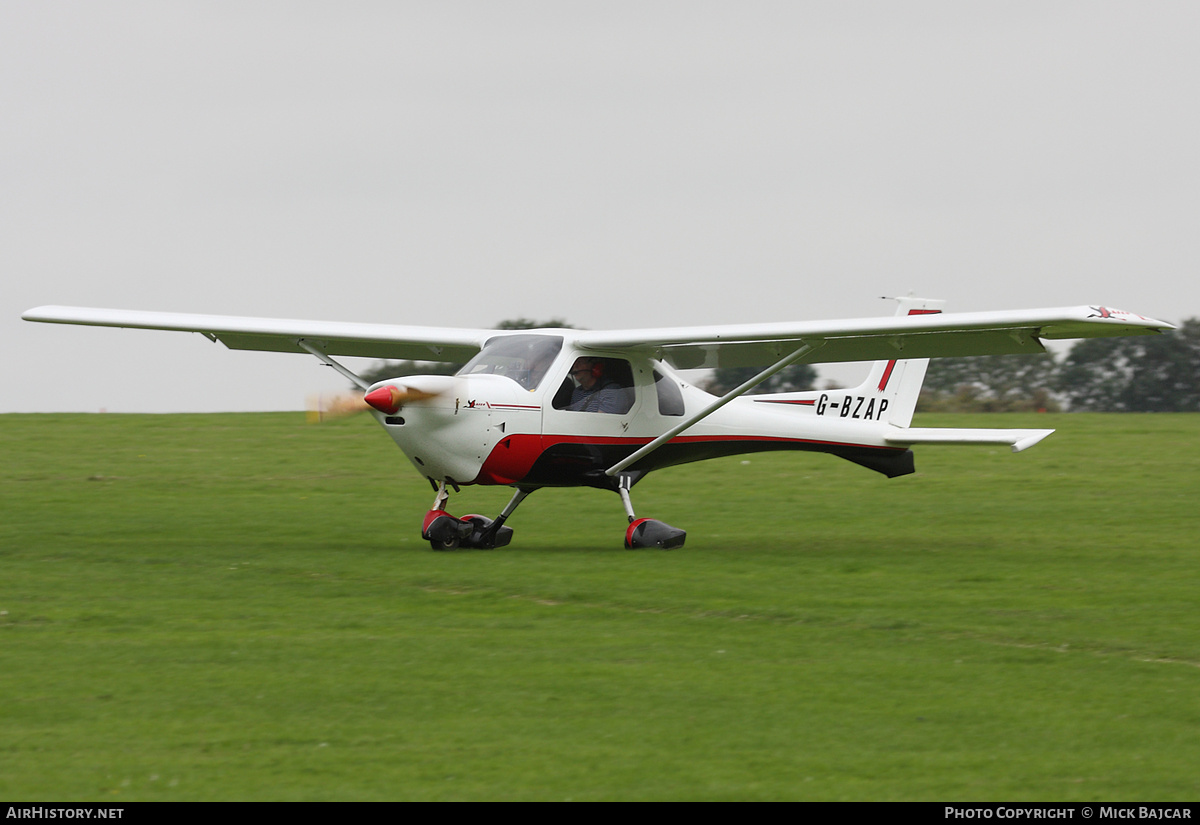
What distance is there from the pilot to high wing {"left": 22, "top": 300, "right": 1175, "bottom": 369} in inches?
10.8

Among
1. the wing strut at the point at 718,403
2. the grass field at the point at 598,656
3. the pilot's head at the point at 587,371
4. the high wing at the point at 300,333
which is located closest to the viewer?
the grass field at the point at 598,656

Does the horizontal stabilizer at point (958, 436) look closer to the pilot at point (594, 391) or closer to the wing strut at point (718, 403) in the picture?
the wing strut at point (718, 403)

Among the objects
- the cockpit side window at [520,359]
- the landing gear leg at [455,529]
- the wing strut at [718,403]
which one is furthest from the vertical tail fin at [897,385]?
the landing gear leg at [455,529]

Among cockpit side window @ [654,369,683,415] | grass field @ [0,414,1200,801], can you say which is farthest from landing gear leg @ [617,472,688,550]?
cockpit side window @ [654,369,683,415]

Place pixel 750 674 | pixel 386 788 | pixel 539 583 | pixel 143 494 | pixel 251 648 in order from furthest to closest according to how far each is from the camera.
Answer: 1. pixel 143 494
2. pixel 539 583
3. pixel 251 648
4. pixel 750 674
5. pixel 386 788

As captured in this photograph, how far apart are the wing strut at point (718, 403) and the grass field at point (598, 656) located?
3.47 feet

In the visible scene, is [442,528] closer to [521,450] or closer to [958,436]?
[521,450]

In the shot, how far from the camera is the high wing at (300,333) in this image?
1595 centimetres

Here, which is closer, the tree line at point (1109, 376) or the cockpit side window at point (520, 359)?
the cockpit side window at point (520, 359)

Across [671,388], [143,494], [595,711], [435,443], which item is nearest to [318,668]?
[595,711]

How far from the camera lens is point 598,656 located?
26.8 feet

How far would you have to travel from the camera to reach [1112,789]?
5500 millimetres
